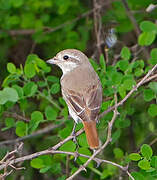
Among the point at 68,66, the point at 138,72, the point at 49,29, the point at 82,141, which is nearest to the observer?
the point at 82,141

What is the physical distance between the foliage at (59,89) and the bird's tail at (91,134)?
0.25 metres

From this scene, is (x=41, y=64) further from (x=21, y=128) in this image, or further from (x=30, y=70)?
(x=21, y=128)

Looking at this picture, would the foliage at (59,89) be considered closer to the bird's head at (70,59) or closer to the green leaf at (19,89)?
the green leaf at (19,89)

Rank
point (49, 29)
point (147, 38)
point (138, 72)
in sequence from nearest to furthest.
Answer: point (138, 72)
point (147, 38)
point (49, 29)

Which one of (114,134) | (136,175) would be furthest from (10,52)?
(136,175)

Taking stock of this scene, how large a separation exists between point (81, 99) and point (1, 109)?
0.71 m

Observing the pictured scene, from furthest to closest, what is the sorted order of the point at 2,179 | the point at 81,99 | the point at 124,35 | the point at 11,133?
the point at 124,35
the point at 11,133
the point at 81,99
the point at 2,179

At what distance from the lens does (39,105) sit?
20.2 feet

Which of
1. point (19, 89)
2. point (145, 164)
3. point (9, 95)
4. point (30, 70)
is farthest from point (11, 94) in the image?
point (145, 164)

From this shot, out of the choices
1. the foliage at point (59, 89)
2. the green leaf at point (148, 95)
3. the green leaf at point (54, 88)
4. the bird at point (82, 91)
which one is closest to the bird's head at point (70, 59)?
the bird at point (82, 91)

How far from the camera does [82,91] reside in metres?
4.46

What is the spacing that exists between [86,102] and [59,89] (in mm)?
567

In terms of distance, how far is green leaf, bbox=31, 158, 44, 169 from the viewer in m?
4.44

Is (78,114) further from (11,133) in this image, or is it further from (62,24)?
(62,24)
